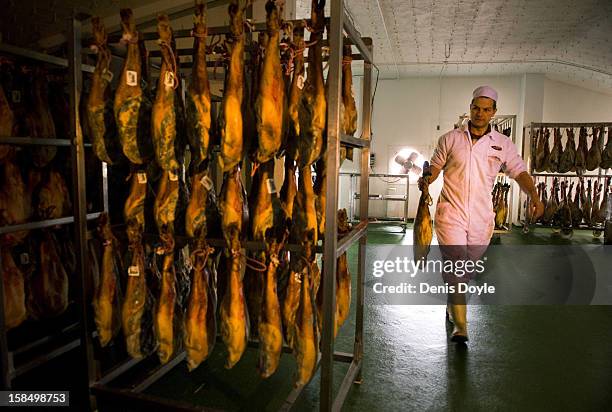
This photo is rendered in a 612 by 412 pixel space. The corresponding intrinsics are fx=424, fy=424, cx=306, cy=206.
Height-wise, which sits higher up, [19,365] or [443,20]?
[443,20]

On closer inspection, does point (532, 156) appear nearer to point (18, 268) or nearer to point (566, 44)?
point (566, 44)

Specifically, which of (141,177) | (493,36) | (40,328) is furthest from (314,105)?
(493,36)

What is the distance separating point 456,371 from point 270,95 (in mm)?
2209

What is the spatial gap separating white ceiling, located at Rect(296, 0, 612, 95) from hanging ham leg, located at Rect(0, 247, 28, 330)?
189 inches

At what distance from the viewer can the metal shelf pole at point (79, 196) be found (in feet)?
6.78

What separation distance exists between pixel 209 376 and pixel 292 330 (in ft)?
3.40

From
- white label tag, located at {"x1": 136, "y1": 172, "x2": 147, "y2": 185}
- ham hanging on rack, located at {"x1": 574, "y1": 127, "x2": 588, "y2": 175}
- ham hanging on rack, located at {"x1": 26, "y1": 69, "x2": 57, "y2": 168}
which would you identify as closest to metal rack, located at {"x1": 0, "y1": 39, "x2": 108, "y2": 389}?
ham hanging on rack, located at {"x1": 26, "y1": 69, "x2": 57, "y2": 168}

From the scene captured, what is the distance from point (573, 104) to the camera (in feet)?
30.7

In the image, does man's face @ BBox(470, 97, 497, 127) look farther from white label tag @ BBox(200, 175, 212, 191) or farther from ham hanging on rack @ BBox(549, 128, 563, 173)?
ham hanging on rack @ BBox(549, 128, 563, 173)

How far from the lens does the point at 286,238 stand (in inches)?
74.2

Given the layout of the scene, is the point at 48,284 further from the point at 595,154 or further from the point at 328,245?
the point at 595,154

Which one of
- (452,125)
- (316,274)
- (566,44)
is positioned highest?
(566,44)

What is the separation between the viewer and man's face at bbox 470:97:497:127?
322 cm

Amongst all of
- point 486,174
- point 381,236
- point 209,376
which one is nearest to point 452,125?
point 381,236
